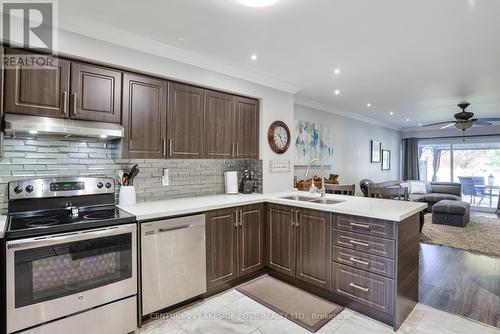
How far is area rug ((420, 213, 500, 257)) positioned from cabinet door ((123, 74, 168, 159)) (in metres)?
4.65

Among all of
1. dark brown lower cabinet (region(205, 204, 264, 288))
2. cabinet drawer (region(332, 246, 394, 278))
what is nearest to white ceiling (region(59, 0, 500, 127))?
dark brown lower cabinet (region(205, 204, 264, 288))

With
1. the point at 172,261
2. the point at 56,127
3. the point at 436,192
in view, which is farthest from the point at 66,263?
the point at 436,192

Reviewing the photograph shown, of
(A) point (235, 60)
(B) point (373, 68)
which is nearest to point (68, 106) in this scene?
(A) point (235, 60)

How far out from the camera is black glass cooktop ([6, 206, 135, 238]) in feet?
5.70

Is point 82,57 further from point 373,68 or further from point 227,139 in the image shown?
point 373,68

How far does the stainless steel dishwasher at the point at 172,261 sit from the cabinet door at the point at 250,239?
0.48 meters

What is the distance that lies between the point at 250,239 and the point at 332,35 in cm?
223

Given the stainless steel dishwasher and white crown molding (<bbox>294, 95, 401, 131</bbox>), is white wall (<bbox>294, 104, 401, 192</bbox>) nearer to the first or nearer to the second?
white crown molding (<bbox>294, 95, 401, 131</bbox>)

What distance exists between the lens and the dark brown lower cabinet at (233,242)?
8.70 ft

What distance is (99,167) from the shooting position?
8.55ft

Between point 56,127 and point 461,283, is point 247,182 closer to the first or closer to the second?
point 56,127

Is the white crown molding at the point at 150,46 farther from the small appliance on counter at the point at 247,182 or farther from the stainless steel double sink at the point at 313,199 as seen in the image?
the stainless steel double sink at the point at 313,199

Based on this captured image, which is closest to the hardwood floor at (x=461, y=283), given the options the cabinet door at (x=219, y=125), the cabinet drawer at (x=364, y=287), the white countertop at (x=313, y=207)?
the cabinet drawer at (x=364, y=287)

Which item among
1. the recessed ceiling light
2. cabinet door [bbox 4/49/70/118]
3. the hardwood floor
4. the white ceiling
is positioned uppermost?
the white ceiling
